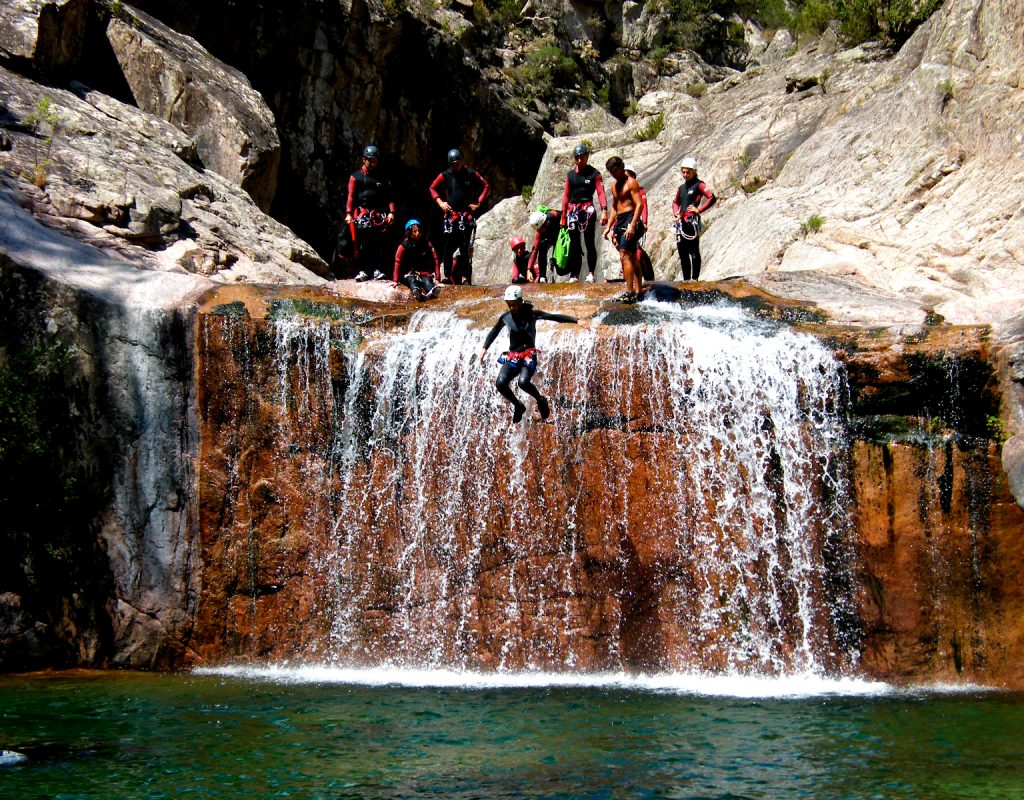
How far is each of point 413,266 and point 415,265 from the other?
0.08 meters

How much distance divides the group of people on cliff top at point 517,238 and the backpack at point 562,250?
13mm

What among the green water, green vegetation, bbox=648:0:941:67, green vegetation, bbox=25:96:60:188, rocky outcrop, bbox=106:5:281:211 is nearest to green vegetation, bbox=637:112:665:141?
A: green vegetation, bbox=648:0:941:67

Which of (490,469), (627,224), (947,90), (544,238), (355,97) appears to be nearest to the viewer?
(490,469)

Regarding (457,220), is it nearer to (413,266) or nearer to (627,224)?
(413,266)

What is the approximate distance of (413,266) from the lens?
14492mm

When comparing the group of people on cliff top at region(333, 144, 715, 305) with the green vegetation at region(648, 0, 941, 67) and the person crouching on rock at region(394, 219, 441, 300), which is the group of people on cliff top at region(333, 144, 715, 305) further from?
the green vegetation at region(648, 0, 941, 67)

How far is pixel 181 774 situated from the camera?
688 cm

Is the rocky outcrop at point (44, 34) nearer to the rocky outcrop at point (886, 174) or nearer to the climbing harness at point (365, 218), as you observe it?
the climbing harness at point (365, 218)

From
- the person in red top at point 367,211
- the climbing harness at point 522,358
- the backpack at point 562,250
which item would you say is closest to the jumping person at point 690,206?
the backpack at point 562,250

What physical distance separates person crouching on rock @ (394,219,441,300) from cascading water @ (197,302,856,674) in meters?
2.03

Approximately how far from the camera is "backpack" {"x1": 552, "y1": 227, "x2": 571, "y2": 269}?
14439mm

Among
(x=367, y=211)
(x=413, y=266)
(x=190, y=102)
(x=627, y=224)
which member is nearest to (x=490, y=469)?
(x=627, y=224)

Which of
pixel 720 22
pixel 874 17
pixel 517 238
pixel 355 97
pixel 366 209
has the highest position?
pixel 720 22

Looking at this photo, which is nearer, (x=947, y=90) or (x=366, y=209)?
(x=366, y=209)
